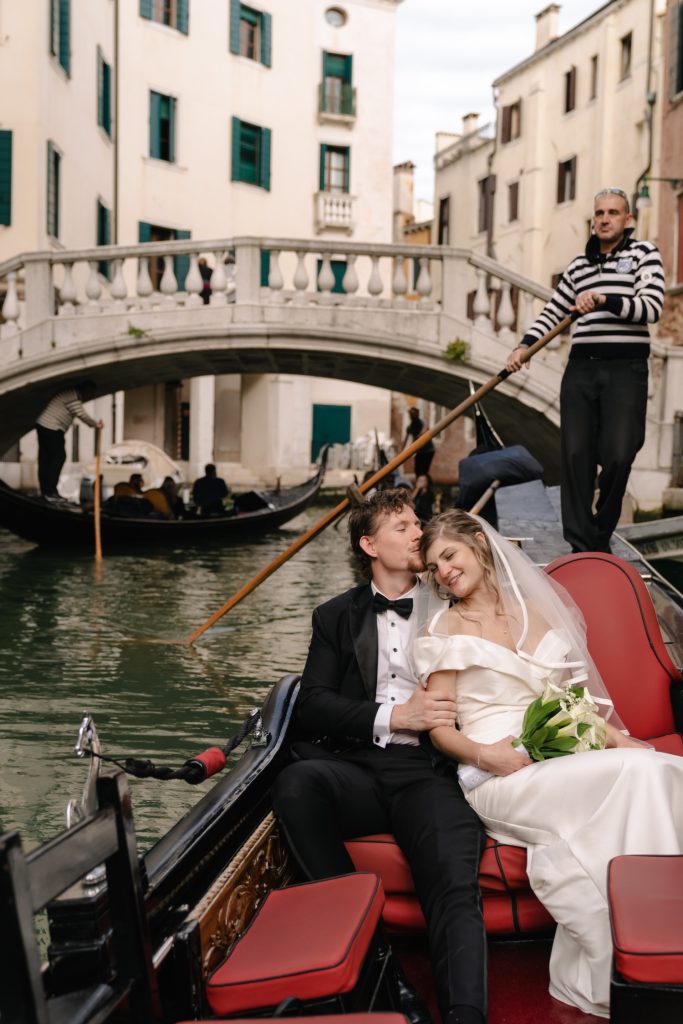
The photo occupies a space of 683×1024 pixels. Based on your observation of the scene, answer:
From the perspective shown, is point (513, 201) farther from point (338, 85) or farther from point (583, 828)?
point (583, 828)

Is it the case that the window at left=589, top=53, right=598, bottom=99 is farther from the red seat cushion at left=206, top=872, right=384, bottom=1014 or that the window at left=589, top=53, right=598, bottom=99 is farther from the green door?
the red seat cushion at left=206, top=872, right=384, bottom=1014

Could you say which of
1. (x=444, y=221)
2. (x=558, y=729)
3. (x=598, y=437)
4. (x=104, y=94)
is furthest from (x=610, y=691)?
(x=444, y=221)

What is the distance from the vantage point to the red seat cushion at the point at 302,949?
144 centimetres

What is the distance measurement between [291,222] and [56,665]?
44.0 ft

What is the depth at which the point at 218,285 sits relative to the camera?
28.0ft

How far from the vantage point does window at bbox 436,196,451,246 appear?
75.4 feet

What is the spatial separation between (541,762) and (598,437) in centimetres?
182

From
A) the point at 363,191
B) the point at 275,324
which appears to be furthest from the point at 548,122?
the point at 275,324

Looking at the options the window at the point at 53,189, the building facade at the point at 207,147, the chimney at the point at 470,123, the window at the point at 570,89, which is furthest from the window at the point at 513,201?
the window at the point at 53,189

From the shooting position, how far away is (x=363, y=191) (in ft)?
60.8

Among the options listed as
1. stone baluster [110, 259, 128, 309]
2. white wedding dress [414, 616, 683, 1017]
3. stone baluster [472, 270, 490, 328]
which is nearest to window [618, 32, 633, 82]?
stone baluster [472, 270, 490, 328]

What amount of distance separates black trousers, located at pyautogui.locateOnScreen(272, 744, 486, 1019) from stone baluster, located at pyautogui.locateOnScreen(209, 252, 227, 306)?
685cm

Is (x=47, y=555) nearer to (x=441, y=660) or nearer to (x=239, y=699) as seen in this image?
(x=239, y=699)

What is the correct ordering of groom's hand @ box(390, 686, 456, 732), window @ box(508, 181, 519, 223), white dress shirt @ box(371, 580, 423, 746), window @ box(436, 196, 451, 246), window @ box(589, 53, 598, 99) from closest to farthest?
groom's hand @ box(390, 686, 456, 732) < white dress shirt @ box(371, 580, 423, 746) < window @ box(589, 53, 598, 99) < window @ box(508, 181, 519, 223) < window @ box(436, 196, 451, 246)
